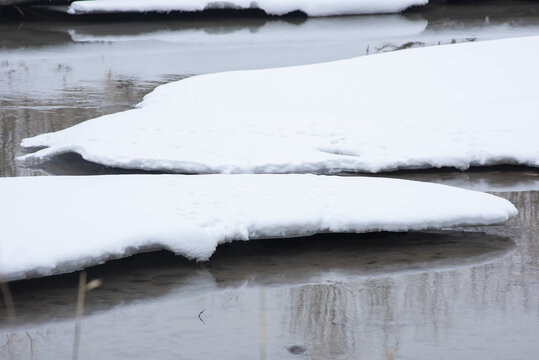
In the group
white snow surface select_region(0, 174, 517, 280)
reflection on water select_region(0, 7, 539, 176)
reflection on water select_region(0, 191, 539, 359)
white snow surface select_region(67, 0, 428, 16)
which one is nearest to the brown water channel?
reflection on water select_region(0, 191, 539, 359)

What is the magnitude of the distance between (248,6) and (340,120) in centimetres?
662

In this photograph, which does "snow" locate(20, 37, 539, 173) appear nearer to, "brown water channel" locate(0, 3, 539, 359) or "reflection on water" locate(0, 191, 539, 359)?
"brown water channel" locate(0, 3, 539, 359)

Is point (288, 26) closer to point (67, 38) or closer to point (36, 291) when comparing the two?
point (67, 38)

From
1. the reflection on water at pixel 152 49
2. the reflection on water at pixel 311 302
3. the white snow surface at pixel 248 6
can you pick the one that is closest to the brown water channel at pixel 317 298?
the reflection on water at pixel 311 302

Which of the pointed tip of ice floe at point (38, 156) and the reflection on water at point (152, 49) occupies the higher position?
the reflection on water at point (152, 49)

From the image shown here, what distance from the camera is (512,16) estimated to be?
12164mm

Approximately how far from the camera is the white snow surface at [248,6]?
39.2 feet

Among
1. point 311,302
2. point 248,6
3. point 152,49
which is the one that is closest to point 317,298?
point 311,302

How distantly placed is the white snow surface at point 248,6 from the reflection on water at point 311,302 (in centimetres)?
861

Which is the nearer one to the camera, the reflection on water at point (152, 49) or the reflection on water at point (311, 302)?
the reflection on water at point (311, 302)

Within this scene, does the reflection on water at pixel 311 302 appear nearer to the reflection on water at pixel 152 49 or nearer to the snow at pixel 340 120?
the snow at pixel 340 120

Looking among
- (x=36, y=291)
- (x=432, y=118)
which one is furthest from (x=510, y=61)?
(x=36, y=291)

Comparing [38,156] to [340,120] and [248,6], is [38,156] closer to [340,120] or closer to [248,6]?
[340,120]

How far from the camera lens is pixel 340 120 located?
5.80 meters
